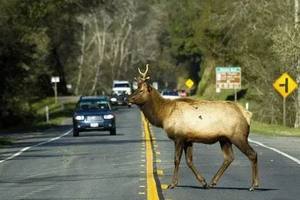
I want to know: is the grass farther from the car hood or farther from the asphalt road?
the asphalt road

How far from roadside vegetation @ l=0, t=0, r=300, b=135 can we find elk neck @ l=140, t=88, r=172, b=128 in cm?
2987

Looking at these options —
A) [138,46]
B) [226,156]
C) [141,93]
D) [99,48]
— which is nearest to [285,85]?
[226,156]

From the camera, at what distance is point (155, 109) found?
1577 centimetres

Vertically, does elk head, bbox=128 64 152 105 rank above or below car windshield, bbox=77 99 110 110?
above

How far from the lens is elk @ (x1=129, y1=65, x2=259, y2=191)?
15398 mm

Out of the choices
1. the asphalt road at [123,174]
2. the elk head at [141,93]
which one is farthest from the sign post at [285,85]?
the elk head at [141,93]

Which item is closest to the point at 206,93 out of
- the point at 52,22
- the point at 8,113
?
the point at 52,22

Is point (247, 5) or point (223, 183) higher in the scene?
point (247, 5)

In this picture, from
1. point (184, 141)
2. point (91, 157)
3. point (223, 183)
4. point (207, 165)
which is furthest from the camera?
point (91, 157)

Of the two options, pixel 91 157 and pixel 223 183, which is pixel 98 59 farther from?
pixel 223 183

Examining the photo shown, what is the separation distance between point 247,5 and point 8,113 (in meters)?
15.8

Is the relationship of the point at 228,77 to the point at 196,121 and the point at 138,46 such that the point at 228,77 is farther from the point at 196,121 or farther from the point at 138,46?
the point at 138,46

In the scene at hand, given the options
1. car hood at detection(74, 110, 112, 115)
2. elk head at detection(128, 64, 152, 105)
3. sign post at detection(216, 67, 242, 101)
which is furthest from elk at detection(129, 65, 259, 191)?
sign post at detection(216, 67, 242, 101)

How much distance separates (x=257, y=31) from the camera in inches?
2144
